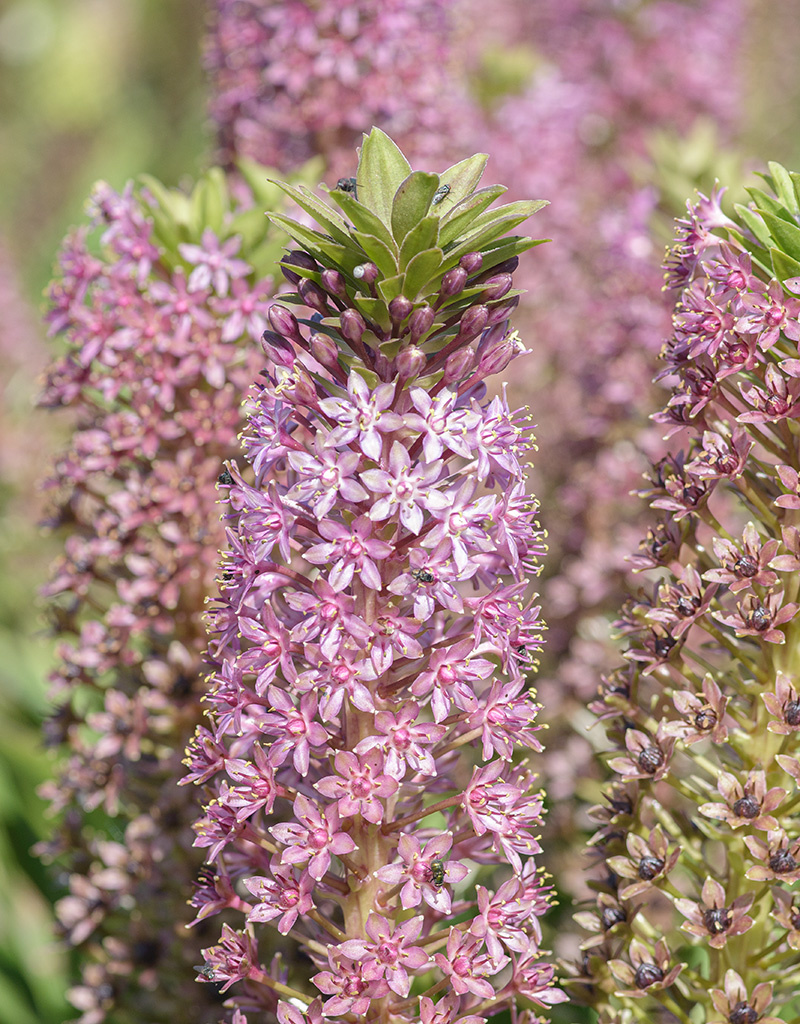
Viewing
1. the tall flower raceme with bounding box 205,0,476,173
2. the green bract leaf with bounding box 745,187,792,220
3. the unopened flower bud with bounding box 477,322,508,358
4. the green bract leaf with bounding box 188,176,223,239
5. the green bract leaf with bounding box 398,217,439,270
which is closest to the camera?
the green bract leaf with bounding box 398,217,439,270

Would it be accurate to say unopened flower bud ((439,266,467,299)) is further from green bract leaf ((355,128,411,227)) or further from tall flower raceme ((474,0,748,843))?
tall flower raceme ((474,0,748,843))

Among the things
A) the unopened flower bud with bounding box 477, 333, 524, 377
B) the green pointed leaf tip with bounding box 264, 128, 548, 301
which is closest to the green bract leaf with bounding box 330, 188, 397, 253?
the green pointed leaf tip with bounding box 264, 128, 548, 301

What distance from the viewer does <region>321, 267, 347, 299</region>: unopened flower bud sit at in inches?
57.5

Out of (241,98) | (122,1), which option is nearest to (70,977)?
(241,98)

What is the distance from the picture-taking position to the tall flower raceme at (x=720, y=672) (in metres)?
1.55

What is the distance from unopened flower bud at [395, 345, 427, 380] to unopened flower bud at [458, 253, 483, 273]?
14cm

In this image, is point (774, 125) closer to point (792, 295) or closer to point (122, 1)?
point (792, 295)

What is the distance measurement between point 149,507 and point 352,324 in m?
0.98

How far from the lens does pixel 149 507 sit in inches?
88.0

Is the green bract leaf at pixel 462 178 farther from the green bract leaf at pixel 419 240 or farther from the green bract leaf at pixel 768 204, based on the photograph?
the green bract leaf at pixel 768 204

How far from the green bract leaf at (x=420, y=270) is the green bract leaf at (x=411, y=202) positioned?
7 cm

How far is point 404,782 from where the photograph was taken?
1.65m

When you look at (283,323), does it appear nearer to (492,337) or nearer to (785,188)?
(492,337)

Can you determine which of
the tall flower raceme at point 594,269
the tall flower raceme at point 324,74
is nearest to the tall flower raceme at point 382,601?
the tall flower raceme at point 594,269
